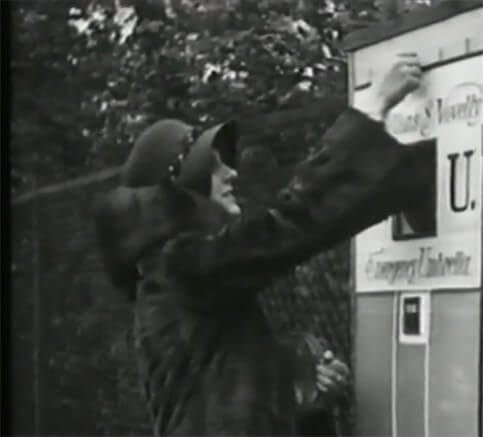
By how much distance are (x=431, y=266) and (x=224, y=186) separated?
417 mm

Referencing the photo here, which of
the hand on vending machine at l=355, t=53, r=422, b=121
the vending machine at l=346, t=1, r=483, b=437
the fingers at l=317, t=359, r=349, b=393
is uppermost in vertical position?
the hand on vending machine at l=355, t=53, r=422, b=121

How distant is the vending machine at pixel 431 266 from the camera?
2.22m

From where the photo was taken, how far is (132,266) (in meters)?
2.52

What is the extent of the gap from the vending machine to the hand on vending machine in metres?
0.01

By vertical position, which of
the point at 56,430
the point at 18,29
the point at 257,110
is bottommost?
the point at 56,430

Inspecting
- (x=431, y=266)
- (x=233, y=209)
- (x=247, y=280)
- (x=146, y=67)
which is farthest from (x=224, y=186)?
(x=431, y=266)

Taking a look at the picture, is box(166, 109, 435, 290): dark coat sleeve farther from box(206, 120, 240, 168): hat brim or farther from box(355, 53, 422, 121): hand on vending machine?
box(206, 120, 240, 168): hat brim

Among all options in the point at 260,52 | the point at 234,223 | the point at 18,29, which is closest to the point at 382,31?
the point at 260,52

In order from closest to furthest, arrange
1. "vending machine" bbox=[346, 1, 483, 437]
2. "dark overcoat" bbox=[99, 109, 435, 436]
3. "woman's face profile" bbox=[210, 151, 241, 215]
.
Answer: "vending machine" bbox=[346, 1, 483, 437] → "dark overcoat" bbox=[99, 109, 435, 436] → "woman's face profile" bbox=[210, 151, 241, 215]

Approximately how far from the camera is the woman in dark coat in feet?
7.63

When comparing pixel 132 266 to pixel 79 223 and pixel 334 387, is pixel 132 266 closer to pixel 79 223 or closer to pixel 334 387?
pixel 79 223

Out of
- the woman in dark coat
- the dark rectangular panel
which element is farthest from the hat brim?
the dark rectangular panel

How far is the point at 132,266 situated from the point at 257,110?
14.8 inches

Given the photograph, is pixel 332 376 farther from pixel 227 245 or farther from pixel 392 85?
pixel 392 85
